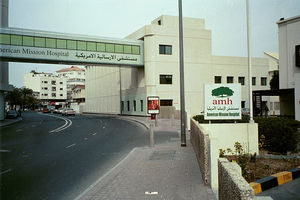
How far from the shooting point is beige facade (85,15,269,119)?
43.0 metres

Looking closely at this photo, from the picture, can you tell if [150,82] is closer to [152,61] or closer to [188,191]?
[152,61]

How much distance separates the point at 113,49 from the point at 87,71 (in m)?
40.4

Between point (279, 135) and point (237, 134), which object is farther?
point (237, 134)

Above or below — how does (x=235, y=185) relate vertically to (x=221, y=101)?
below

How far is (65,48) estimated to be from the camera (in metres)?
39.5

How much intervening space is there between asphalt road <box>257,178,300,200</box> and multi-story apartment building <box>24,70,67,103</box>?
144661mm

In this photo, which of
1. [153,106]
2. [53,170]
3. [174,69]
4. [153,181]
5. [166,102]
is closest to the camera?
[153,181]

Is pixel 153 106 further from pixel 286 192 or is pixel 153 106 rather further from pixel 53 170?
pixel 286 192

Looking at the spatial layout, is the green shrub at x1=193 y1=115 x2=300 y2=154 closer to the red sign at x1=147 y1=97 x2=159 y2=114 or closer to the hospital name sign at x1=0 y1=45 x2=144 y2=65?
the red sign at x1=147 y1=97 x2=159 y2=114

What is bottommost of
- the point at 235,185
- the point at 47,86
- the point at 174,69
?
the point at 235,185

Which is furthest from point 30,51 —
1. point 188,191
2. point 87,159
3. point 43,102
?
point 43,102

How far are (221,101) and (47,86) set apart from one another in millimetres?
140656

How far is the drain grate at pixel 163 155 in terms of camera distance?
10948 mm

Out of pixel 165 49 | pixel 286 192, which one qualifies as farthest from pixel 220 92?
pixel 165 49
